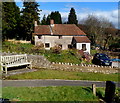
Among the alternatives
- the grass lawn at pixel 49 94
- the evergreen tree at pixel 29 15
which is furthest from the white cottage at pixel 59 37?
the grass lawn at pixel 49 94

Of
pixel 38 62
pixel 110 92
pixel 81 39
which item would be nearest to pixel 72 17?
pixel 81 39

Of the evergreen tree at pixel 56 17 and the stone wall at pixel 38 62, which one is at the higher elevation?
the evergreen tree at pixel 56 17

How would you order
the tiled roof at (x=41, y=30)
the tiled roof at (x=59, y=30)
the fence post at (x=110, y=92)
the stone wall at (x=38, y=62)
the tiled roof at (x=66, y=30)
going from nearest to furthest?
the fence post at (x=110, y=92) → the stone wall at (x=38, y=62) → the tiled roof at (x=41, y=30) → the tiled roof at (x=59, y=30) → the tiled roof at (x=66, y=30)

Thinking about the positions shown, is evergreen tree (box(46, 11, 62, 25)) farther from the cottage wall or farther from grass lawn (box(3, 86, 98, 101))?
grass lawn (box(3, 86, 98, 101))

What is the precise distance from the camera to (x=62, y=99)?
8078 mm

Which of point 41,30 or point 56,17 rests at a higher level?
A: point 56,17

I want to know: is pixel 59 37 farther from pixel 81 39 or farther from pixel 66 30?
pixel 81 39

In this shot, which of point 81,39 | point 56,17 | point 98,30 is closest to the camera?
point 81,39

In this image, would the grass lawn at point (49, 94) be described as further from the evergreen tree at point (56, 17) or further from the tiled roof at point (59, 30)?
the evergreen tree at point (56, 17)

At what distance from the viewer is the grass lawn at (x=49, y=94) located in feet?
26.2

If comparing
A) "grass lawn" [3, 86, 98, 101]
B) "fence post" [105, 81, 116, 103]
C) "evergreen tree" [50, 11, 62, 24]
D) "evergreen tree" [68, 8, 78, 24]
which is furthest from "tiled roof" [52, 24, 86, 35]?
"fence post" [105, 81, 116, 103]

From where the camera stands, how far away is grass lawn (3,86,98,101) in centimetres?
798

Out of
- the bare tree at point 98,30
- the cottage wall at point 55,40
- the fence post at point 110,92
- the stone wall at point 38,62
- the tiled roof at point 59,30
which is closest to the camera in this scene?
the fence post at point 110,92

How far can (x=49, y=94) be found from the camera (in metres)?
8.55
